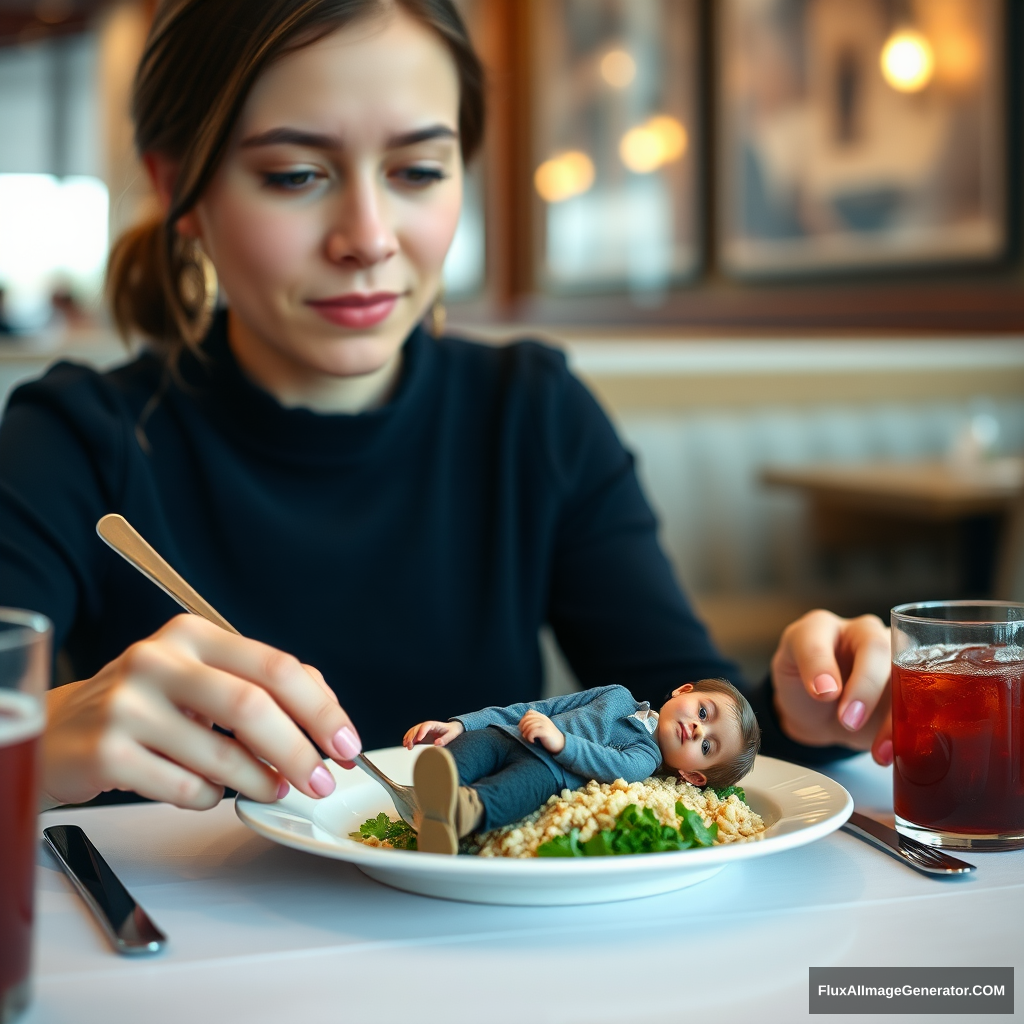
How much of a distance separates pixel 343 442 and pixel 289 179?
0.99 ft

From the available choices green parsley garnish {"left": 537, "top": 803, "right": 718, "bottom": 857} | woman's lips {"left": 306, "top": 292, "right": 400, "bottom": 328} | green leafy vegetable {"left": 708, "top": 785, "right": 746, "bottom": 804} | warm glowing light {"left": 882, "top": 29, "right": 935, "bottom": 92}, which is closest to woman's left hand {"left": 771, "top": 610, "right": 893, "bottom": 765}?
green leafy vegetable {"left": 708, "top": 785, "right": 746, "bottom": 804}

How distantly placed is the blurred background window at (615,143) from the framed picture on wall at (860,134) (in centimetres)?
29

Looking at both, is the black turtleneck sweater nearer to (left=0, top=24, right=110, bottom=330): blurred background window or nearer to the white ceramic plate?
the white ceramic plate

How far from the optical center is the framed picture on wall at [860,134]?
4.05 metres

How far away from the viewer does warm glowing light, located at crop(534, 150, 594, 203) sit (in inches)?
251

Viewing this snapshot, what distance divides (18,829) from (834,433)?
3.44 metres

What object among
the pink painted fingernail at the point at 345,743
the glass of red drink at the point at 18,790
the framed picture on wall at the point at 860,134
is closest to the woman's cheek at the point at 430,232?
the pink painted fingernail at the point at 345,743

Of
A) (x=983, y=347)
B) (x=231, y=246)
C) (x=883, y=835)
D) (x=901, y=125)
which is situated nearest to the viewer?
(x=883, y=835)

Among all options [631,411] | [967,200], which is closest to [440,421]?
[631,411]

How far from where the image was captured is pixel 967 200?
13.5 feet

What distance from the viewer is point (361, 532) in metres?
1.26

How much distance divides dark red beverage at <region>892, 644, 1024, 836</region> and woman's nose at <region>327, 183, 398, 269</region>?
0.55 m

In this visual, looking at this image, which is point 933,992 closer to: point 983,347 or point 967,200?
point 983,347

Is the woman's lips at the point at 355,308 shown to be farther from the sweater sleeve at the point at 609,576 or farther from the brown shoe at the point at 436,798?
the brown shoe at the point at 436,798
